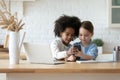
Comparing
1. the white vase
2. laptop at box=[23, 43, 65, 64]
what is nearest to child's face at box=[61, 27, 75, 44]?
laptop at box=[23, 43, 65, 64]

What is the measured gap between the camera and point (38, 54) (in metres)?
2.48

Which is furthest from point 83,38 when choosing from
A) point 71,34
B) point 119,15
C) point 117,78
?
point 119,15

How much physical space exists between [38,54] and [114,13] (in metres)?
1.87

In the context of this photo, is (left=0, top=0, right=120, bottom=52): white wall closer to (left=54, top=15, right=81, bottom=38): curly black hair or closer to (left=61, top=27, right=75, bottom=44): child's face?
(left=54, top=15, right=81, bottom=38): curly black hair

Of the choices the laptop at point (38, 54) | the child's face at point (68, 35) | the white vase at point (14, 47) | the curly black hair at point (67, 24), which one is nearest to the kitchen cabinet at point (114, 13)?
the curly black hair at point (67, 24)

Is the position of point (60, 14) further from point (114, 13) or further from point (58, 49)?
point (58, 49)

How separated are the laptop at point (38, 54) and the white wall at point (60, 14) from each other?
161cm

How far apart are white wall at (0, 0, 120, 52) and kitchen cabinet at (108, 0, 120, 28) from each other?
0.18 meters

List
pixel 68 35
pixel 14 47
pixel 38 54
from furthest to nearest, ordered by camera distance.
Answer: pixel 68 35 → pixel 38 54 → pixel 14 47

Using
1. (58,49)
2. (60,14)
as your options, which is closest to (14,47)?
(58,49)

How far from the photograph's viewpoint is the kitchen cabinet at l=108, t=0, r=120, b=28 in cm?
402

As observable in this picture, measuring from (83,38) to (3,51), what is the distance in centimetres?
161

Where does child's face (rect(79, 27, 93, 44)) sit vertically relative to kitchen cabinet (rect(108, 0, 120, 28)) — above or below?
below

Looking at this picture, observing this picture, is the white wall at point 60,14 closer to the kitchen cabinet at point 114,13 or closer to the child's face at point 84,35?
the kitchen cabinet at point 114,13
